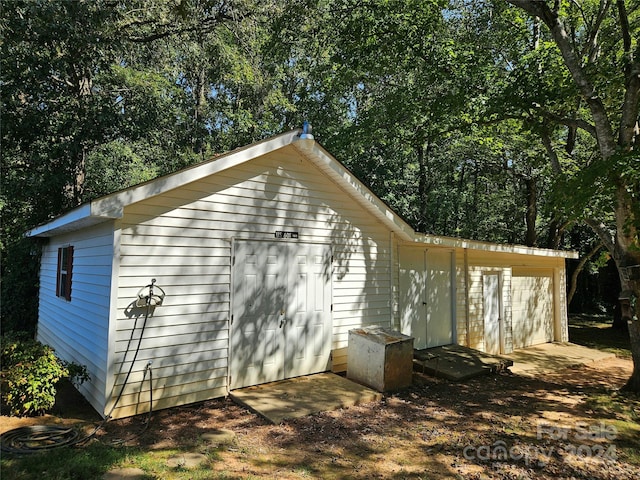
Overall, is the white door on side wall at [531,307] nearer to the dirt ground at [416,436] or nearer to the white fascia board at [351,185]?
the dirt ground at [416,436]

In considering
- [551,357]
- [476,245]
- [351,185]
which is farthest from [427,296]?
[551,357]

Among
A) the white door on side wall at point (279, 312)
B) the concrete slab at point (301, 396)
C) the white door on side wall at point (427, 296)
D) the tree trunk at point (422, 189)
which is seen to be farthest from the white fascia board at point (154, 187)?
the tree trunk at point (422, 189)

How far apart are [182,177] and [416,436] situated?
4595mm

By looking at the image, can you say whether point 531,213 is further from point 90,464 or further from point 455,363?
point 90,464

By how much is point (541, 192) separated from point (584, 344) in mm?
7500

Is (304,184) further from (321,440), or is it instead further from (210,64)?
(210,64)

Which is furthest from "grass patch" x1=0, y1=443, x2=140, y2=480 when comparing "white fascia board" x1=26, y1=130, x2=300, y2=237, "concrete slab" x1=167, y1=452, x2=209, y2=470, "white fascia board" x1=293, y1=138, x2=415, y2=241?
"white fascia board" x1=293, y1=138, x2=415, y2=241

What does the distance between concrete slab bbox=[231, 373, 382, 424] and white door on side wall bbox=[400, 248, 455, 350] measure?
8.53 feet

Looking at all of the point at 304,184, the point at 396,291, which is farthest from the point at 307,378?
the point at 304,184

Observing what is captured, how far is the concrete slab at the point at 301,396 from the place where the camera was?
5.16 meters

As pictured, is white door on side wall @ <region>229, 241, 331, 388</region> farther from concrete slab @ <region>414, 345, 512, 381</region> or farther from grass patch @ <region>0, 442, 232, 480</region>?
concrete slab @ <region>414, 345, 512, 381</region>

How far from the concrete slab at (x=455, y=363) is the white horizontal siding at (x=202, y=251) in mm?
1901

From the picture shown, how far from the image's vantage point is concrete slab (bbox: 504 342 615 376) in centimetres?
891

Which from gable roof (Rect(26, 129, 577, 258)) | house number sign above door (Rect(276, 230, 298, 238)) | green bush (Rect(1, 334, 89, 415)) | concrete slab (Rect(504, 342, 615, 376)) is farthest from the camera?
concrete slab (Rect(504, 342, 615, 376))
